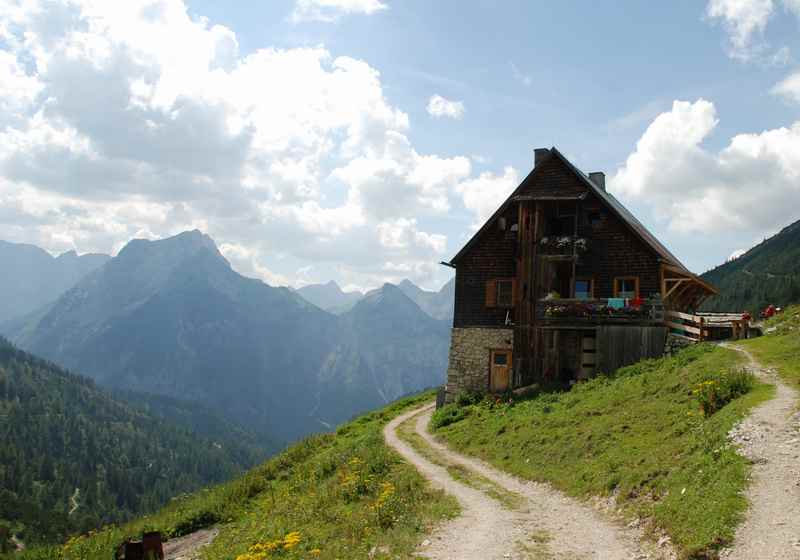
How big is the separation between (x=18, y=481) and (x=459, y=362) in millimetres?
206739

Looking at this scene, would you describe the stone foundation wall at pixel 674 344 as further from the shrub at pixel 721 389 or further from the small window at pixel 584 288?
the shrub at pixel 721 389

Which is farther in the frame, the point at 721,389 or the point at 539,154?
the point at 539,154

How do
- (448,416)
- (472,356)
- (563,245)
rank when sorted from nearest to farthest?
(448,416), (563,245), (472,356)

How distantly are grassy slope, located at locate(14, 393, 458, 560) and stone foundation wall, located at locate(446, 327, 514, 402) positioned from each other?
6.14 m

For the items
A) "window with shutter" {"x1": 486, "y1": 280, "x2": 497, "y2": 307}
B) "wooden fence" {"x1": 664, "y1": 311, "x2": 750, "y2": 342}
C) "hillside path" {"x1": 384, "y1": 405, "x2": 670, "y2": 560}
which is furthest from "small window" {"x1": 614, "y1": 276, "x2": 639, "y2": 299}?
"hillside path" {"x1": 384, "y1": 405, "x2": 670, "y2": 560}

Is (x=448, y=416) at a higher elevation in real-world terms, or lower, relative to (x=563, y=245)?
lower

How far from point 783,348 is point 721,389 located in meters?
9.13

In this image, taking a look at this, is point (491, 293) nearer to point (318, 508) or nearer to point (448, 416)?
point (448, 416)

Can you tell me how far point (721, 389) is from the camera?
65.4 ft

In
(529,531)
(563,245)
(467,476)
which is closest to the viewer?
(529,531)

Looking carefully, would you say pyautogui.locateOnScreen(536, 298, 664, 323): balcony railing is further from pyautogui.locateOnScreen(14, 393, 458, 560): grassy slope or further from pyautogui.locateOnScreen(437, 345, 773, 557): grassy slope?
pyautogui.locateOnScreen(14, 393, 458, 560): grassy slope

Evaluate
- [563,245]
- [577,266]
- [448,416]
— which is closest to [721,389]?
[448,416]

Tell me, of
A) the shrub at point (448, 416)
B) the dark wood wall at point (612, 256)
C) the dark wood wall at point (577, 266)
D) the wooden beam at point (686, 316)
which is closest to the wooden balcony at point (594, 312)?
the wooden beam at point (686, 316)

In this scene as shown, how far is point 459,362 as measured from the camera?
40156mm
